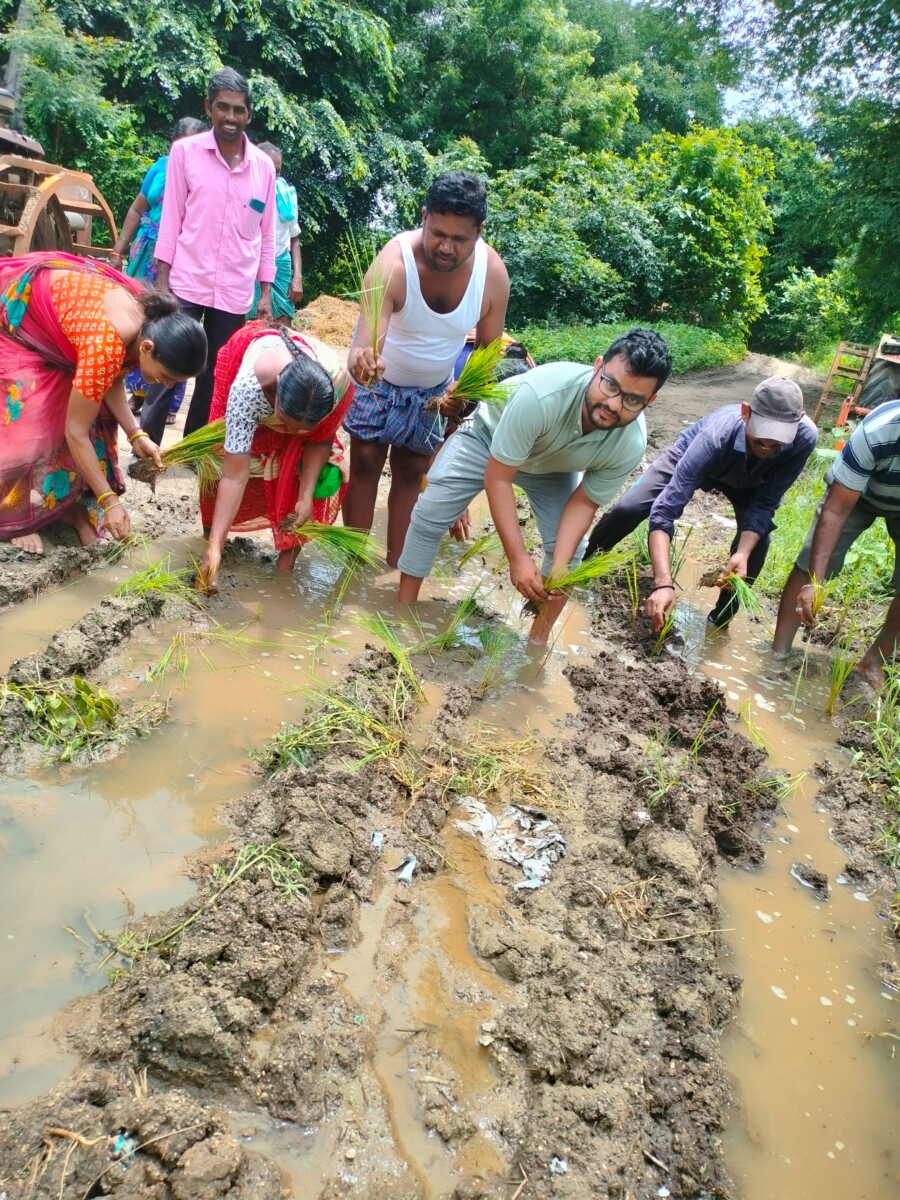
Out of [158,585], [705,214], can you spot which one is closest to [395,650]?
[158,585]

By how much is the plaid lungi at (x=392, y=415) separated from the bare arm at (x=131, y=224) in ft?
6.59

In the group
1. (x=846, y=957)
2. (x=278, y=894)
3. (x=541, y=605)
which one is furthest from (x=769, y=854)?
(x=278, y=894)

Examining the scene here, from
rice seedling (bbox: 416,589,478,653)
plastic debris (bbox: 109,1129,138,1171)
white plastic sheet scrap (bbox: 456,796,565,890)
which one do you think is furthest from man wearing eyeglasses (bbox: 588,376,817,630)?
plastic debris (bbox: 109,1129,138,1171)

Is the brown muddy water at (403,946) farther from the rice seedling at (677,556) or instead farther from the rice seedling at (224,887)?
the rice seedling at (677,556)

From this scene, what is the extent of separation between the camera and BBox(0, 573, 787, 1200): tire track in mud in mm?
1500

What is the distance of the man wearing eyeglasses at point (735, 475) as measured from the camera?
373 cm

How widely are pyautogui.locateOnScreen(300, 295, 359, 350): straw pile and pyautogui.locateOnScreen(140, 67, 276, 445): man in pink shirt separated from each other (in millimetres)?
5363

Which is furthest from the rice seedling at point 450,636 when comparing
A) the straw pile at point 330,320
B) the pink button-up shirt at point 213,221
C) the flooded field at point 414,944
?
the straw pile at point 330,320

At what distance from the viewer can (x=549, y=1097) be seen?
5.72 ft

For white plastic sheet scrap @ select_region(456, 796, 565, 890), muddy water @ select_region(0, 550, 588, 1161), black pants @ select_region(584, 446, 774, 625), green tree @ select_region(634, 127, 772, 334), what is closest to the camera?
muddy water @ select_region(0, 550, 588, 1161)

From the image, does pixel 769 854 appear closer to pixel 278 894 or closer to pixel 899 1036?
pixel 899 1036

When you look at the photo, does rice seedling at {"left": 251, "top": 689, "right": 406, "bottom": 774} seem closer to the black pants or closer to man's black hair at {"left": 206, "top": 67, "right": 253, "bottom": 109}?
the black pants

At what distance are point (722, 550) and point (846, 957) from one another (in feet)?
11.0

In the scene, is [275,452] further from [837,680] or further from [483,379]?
[837,680]
